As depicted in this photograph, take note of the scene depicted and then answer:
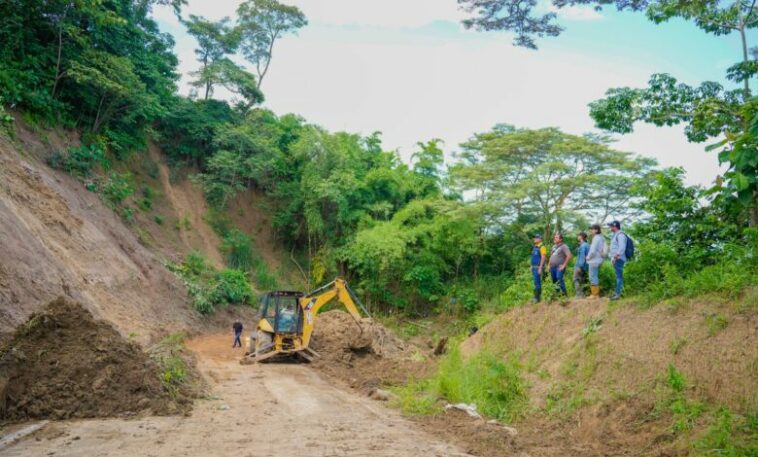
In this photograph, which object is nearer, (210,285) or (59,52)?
(59,52)

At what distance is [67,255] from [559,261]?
13474 millimetres

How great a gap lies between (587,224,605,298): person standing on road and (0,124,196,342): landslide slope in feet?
32.4

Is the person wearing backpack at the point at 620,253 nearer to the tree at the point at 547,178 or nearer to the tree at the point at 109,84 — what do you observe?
the tree at the point at 547,178

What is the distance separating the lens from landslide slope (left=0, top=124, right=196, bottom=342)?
11570 mm

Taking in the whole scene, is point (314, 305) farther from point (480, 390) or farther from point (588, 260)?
point (588, 260)

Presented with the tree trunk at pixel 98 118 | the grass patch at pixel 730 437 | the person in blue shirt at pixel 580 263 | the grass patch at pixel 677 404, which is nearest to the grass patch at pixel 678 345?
the grass patch at pixel 677 404

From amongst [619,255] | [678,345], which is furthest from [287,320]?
[678,345]

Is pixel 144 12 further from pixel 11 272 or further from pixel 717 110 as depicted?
→ pixel 717 110

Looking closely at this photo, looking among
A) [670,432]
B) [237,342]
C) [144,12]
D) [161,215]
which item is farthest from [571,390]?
[144,12]

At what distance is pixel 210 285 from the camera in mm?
23547

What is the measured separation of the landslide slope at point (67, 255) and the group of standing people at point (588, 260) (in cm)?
980

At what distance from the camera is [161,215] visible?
87.9ft

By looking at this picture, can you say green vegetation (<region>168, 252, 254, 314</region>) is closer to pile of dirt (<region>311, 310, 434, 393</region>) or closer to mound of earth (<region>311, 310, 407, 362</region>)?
pile of dirt (<region>311, 310, 434, 393</region>)

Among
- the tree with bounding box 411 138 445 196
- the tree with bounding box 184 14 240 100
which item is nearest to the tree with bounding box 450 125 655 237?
the tree with bounding box 411 138 445 196
